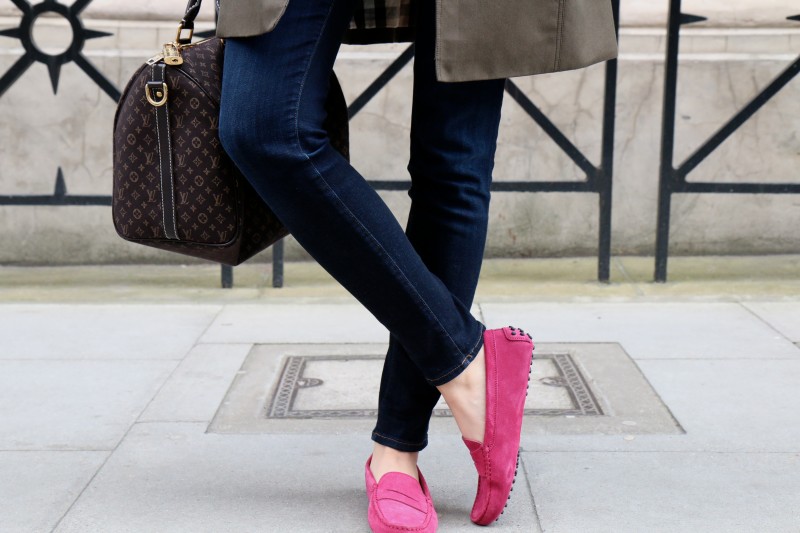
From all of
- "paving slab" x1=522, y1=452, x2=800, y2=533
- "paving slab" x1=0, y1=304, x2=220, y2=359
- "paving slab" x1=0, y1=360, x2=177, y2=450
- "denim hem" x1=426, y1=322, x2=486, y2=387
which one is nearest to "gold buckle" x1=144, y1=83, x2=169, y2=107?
"denim hem" x1=426, y1=322, x2=486, y2=387

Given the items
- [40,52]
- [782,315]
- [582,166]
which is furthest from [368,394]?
[40,52]

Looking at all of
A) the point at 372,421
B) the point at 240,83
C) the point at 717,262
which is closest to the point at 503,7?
Answer: the point at 240,83

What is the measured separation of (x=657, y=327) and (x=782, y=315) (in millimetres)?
427

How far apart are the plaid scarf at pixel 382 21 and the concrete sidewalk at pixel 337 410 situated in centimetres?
85

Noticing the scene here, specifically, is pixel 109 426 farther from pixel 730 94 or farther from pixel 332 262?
pixel 730 94

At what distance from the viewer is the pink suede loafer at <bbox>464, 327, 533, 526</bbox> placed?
1.77 m

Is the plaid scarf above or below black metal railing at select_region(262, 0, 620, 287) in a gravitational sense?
above

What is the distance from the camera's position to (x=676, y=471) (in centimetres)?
205

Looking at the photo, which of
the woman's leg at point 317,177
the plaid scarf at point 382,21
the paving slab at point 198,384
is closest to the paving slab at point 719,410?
the woman's leg at point 317,177

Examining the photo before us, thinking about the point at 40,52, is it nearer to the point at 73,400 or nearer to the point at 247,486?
the point at 73,400

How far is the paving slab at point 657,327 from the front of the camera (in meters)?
2.89

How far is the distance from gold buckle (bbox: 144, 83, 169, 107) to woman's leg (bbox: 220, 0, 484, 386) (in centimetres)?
14

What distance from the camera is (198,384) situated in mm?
2645

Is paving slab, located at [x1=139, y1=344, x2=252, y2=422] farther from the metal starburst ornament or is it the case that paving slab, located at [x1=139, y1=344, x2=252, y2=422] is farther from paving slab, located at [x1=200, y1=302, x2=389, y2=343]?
the metal starburst ornament
